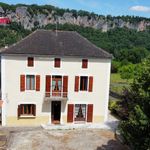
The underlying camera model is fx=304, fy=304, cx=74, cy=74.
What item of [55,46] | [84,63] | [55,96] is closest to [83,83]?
[84,63]

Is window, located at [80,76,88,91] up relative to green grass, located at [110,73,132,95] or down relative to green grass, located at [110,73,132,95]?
up

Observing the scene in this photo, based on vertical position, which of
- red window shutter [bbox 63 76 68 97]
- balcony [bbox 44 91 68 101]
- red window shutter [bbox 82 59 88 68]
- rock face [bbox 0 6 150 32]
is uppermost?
rock face [bbox 0 6 150 32]

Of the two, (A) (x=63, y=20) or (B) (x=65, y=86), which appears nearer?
(B) (x=65, y=86)

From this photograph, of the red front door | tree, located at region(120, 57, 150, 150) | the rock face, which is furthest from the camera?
the rock face

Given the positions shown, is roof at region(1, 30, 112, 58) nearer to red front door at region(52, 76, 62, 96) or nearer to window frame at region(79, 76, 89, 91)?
window frame at region(79, 76, 89, 91)

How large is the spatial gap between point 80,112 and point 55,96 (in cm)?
311

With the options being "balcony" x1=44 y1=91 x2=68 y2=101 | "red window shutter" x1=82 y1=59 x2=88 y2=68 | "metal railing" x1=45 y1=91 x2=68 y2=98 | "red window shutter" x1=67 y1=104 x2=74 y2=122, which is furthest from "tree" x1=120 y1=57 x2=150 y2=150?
"red window shutter" x1=67 y1=104 x2=74 y2=122

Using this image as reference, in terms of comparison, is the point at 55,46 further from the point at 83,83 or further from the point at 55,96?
the point at 55,96

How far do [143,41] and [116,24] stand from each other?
3722cm

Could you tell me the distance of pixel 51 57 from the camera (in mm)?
28766

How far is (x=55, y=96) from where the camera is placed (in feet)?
96.2

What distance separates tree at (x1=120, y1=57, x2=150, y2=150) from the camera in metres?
16.8

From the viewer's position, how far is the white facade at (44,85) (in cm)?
2853

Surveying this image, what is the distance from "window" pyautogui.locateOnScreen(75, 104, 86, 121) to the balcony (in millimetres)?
1680
